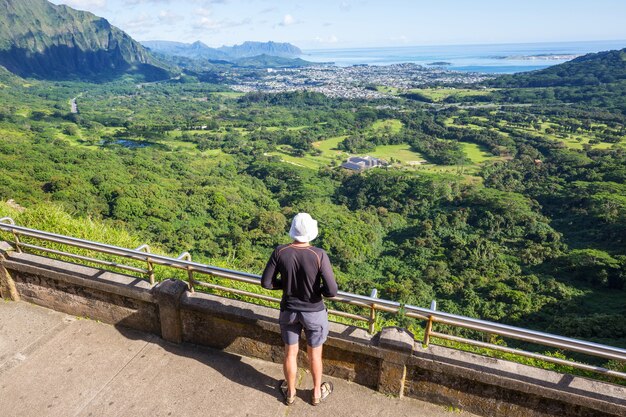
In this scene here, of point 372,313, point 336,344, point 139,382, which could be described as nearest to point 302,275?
point 372,313

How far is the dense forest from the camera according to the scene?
29.3 m

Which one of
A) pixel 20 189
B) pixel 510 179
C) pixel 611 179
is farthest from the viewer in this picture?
pixel 510 179

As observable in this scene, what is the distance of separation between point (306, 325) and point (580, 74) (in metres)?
187

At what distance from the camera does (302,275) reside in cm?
320

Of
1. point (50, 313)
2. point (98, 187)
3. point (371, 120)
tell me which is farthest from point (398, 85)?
point (50, 313)

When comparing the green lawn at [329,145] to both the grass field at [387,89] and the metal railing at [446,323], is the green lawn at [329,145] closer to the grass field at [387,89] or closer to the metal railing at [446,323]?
the grass field at [387,89]

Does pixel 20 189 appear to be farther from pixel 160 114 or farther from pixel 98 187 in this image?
pixel 160 114

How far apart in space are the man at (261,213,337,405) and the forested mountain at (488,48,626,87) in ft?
566

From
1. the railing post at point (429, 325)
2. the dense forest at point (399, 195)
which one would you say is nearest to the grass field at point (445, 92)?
the dense forest at point (399, 195)

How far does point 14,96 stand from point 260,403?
169474mm

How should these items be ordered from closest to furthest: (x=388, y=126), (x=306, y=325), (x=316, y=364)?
(x=306, y=325) < (x=316, y=364) < (x=388, y=126)

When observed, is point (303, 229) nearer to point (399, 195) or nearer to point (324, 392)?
point (324, 392)

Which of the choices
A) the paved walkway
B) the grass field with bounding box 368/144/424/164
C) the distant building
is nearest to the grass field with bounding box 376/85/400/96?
the grass field with bounding box 368/144/424/164

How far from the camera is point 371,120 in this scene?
120062mm
